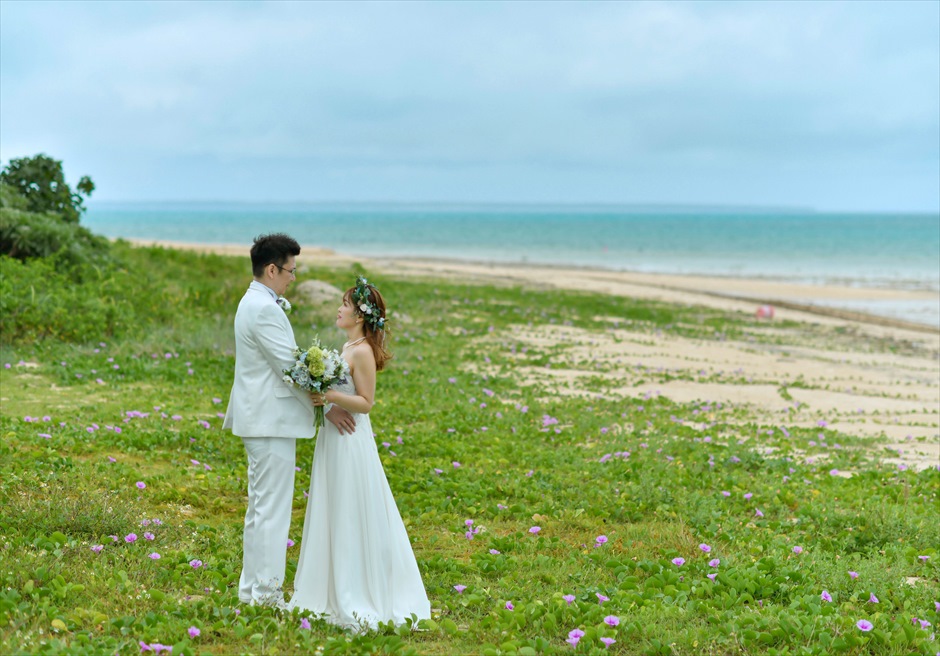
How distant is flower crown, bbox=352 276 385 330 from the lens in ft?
21.2

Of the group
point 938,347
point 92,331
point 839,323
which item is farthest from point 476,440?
point 839,323

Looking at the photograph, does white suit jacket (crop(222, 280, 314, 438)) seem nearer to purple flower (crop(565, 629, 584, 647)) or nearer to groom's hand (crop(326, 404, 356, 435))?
groom's hand (crop(326, 404, 356, 435))

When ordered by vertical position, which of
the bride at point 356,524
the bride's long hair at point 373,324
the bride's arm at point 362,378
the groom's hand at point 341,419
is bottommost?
the bride at point 356,524

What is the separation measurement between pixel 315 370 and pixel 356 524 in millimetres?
1167

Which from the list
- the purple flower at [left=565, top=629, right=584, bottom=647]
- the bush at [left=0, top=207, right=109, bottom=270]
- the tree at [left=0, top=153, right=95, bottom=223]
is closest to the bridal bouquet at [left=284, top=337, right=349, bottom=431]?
the purple flower at [left=565, top=629, right=584, bottom=647]

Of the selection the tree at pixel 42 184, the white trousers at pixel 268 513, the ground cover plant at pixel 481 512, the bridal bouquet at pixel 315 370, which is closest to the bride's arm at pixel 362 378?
the bridal bouquet at pixel 315 370

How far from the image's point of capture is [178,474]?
967 centimetres

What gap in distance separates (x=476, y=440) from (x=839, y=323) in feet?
74.1

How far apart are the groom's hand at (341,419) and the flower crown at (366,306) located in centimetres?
65

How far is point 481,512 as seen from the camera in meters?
9.26

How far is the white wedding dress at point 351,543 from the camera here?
638cm

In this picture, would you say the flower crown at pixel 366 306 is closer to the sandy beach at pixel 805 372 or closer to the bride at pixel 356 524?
the bride at pixel 356 524

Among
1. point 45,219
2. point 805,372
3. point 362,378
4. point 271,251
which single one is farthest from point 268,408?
point 45,219

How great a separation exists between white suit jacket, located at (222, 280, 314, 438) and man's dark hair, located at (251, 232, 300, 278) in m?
0.14
